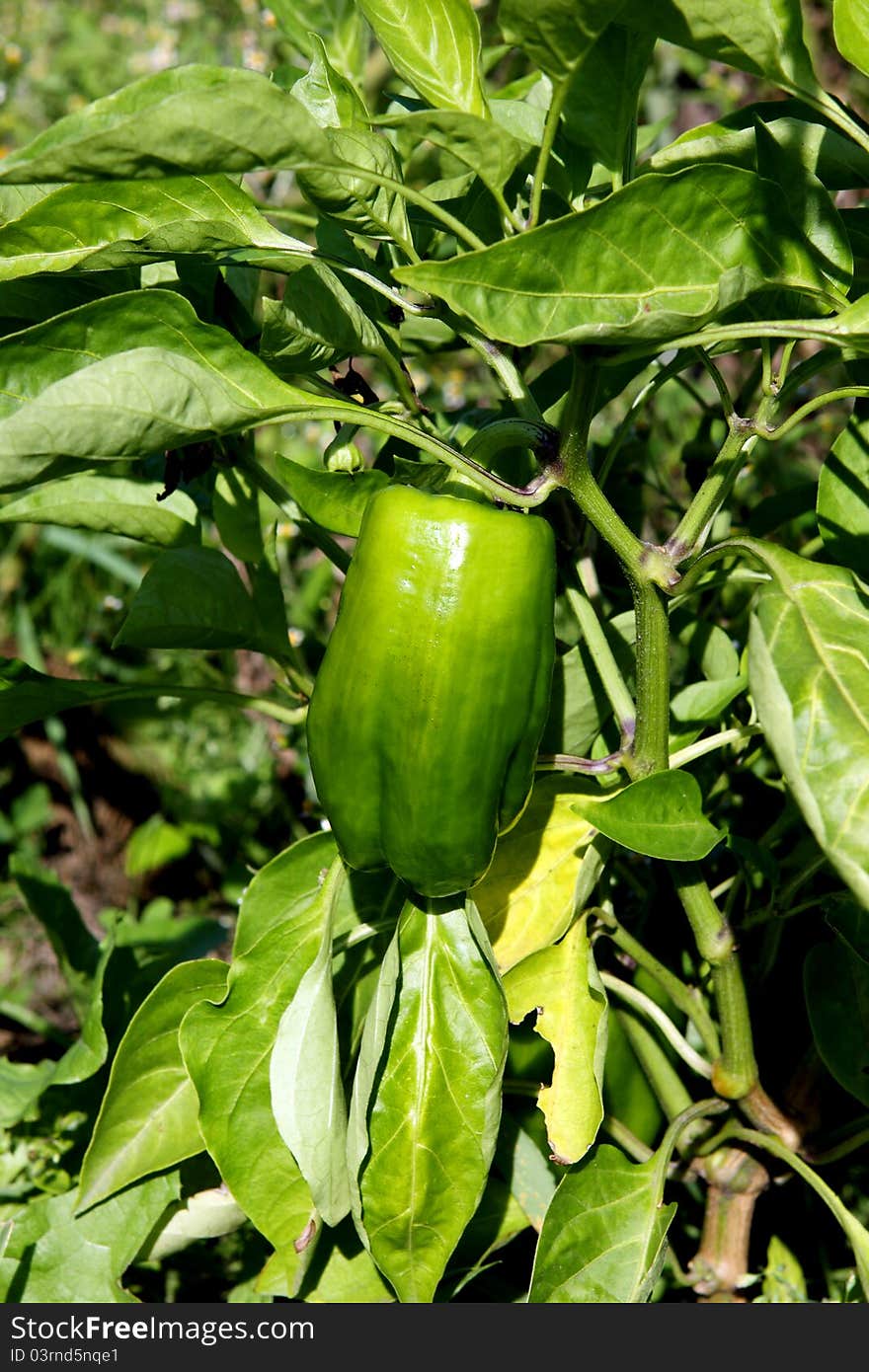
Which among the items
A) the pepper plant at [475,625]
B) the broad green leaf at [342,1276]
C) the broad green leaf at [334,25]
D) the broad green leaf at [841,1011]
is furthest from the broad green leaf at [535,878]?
the broad green leaf at [334,25]

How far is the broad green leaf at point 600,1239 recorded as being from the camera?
0.95 m

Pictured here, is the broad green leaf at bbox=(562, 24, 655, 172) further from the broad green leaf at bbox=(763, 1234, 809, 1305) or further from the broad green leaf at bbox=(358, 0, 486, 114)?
the broad green leaf at bbox=(763, 1234, 809, 1305)

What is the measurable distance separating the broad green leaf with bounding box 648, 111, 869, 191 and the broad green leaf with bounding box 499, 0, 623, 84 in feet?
0.39

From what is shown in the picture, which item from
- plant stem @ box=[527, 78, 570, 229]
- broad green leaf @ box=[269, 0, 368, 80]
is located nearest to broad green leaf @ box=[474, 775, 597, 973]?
plant stem @ box=[527, 78, 570, 229]

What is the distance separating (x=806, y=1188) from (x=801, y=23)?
44.4 inches

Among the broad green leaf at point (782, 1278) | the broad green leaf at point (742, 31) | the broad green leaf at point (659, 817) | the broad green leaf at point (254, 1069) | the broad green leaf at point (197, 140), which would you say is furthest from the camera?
the broad green leaf at point (782, 1278)

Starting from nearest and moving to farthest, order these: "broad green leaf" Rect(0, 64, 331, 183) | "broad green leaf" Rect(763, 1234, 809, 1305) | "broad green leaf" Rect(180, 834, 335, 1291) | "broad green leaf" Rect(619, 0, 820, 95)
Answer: "broad green leaf" Rect(0, 64, 331, 183)
"broad green leaf" Rect(619, 0, 820, 95)
"broad green leaf" Rect(180, 834, 335, 1291)
"broad green leaf" Rect(763, 1234, 809, 1305)

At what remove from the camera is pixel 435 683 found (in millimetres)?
784

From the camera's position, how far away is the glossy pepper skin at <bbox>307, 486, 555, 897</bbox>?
762 mm

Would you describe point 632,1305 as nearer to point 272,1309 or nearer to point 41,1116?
point 272,1309

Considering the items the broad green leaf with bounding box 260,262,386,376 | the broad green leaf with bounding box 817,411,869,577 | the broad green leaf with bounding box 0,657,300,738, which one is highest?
the broad green leaf with bounding box 260,262,386,376

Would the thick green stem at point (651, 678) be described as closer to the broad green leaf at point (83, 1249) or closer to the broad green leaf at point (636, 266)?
the broad green leaf at point (636, 266)

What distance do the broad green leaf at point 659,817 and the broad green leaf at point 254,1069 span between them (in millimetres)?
271

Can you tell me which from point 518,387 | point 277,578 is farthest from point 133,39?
point 518,387
